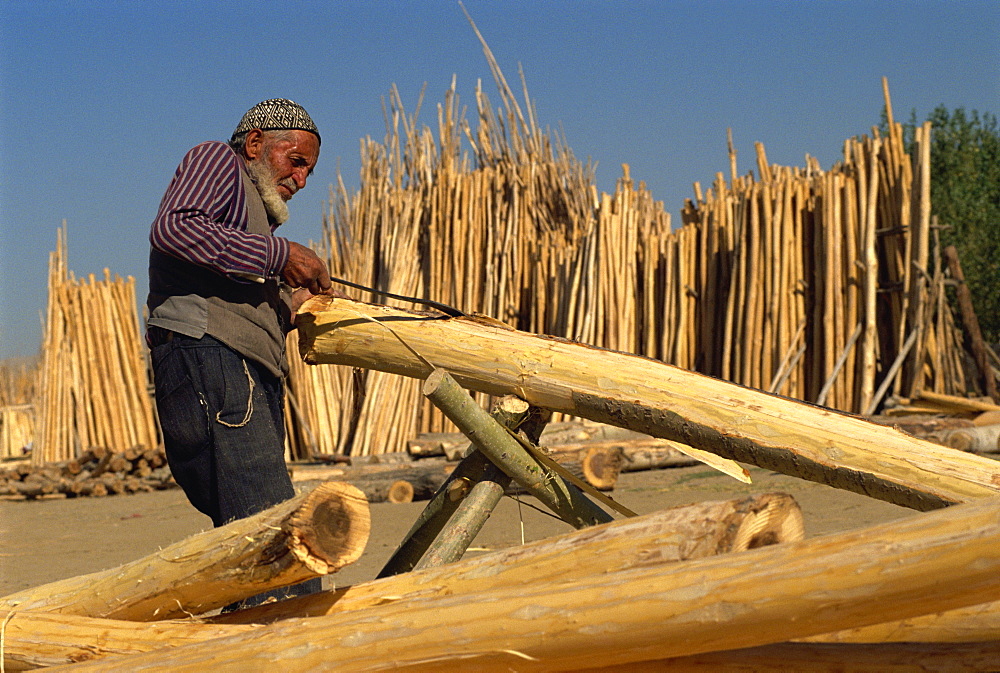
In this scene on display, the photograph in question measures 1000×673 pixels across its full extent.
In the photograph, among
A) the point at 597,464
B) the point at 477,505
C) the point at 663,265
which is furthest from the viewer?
the point at 663,265

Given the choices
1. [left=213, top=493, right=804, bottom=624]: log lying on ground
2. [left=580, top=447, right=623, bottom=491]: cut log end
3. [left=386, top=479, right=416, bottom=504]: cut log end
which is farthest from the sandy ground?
[left=213, top=493, right=804, bottom=624]: log lying on ground

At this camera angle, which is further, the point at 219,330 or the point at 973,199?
the point at 973,199

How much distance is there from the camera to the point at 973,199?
819 inches

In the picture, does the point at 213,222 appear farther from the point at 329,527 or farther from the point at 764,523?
the point at 764,523

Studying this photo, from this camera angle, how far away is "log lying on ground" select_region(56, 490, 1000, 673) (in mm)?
1337

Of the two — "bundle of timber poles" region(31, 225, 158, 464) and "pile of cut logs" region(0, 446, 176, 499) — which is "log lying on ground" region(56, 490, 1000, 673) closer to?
"pile of cut logs" region(0, 446, 176, 499)

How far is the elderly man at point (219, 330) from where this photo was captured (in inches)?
94.7

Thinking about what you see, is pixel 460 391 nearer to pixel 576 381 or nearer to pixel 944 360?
pixel 576 381

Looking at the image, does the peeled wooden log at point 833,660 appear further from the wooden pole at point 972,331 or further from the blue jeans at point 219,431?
the wooden pole at point 972,331

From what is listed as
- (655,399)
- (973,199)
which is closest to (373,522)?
(655,399)

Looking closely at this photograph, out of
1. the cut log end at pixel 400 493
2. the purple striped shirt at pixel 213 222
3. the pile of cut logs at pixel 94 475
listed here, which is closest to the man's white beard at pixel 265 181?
the purple striped shirt at pixel 213 222

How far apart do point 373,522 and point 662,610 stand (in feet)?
16.6

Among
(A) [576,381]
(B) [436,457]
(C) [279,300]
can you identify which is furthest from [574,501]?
(B) [436,457]

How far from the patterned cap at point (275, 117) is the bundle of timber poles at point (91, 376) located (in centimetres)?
839
